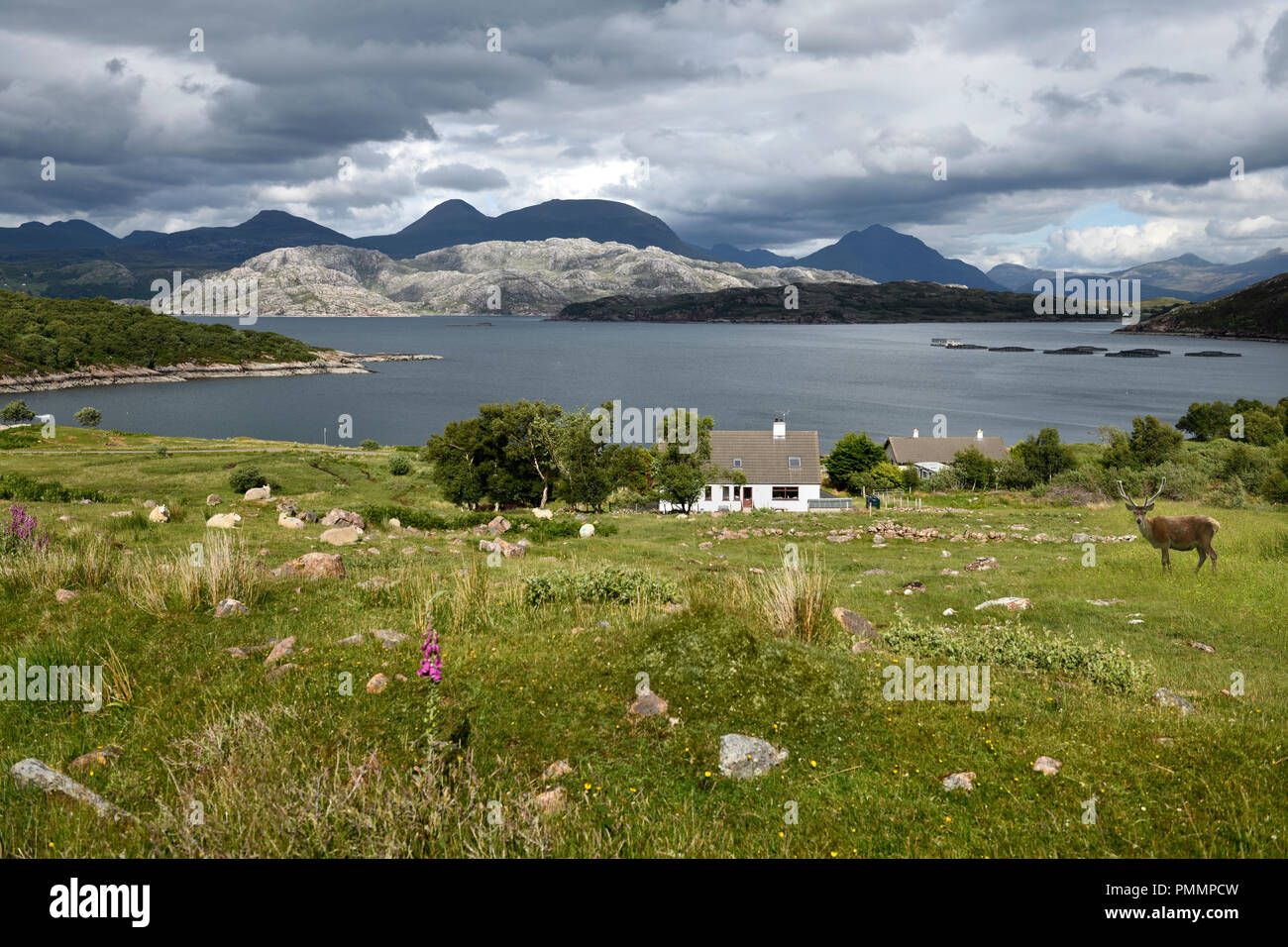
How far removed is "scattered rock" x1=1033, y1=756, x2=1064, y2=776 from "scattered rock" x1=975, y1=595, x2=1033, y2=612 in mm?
9115

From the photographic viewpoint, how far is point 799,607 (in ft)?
35.1

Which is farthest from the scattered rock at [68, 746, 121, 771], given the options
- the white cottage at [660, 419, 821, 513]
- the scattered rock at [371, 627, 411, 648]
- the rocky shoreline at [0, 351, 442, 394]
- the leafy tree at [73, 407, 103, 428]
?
the rocky shoreline at [0, 351, 442, 394]

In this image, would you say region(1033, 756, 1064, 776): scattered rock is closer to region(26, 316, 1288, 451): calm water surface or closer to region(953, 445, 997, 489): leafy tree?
region(953, 445, 997, 489): leafy tree

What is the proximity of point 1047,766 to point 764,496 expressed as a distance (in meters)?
60.8

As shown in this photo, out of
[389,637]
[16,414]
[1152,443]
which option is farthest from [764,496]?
[16,414]

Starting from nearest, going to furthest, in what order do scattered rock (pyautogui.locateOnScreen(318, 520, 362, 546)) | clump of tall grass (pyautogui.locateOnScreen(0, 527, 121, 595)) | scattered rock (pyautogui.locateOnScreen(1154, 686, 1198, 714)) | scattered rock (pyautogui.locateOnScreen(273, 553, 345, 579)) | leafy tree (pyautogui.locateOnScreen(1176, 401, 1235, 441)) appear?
scattered rock (pyautogui.locateOnScreen(1154, 686, 1198, 714)), clump of tall grass (pyautogui.locateOnScreen(0, 527, 121, 595)), scattered rock (pyautogui.locateOnScreen(273, 553, 345, 579)), scattered rock (pyautogui.locateOnScreen(318, 520, 362, 546)), leafy tree (pyautogui.locateOnScreen(1176, 401, 1235, 441))

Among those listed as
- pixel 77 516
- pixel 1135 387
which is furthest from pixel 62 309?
pixel 1135 387

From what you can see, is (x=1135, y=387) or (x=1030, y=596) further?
(x=1135, y=387)

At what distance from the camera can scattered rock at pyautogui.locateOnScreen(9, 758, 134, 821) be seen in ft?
18.5

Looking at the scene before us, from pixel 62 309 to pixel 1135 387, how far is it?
28040 centimetres

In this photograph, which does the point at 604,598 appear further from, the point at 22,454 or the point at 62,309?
the point at 62,309

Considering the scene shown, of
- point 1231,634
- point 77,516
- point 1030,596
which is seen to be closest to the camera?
point 1231,634
